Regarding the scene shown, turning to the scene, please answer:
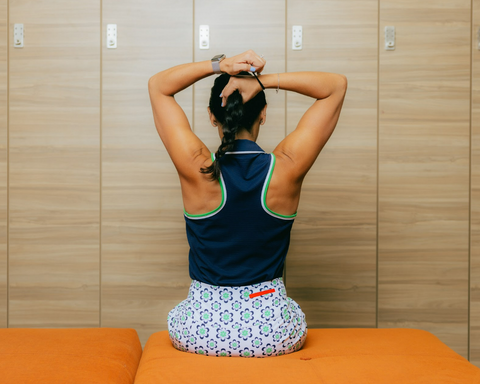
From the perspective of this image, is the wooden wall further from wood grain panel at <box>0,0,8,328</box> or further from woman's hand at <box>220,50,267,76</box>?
woman's hand at <box>220,50,267,76</box>

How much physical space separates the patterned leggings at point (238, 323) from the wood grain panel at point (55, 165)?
1.30m

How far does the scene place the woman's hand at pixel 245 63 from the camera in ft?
4.48

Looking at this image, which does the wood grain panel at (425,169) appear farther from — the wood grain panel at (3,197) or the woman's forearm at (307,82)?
the wood grain panel at (3,197)

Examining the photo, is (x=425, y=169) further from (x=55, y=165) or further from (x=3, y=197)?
(x=3, y=197)

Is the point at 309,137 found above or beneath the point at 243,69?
beneath

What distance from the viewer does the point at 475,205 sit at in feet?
8.24

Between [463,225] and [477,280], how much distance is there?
0.35 meters

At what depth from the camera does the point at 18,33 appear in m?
2.44

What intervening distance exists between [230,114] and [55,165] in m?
1.52

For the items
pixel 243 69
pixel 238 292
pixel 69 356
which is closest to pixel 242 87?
pixel 243 69

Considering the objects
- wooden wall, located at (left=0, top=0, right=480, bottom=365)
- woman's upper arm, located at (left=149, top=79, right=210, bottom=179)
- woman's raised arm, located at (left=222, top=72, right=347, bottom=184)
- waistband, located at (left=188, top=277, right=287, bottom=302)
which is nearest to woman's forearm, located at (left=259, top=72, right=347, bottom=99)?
woman's raised arm, located at (left=222, top=72, right=347, bottom=184)

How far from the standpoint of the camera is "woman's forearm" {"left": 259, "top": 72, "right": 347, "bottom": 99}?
141cm

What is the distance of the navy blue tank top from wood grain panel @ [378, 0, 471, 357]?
1367 mm

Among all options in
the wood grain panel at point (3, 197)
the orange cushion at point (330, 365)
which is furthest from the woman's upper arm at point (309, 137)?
the wood grain panel at point (3, 197)
